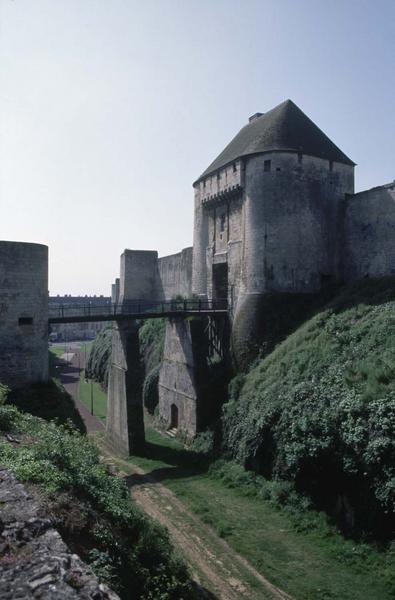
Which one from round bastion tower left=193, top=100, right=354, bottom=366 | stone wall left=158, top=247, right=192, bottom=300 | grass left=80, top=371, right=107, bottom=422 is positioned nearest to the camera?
round bastion tower left=193, top=100, right=354, bottom=366

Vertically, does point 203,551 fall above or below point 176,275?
below

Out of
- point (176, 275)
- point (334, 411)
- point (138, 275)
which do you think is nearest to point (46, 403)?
point (334, 411)

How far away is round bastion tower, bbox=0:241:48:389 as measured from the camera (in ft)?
46.9

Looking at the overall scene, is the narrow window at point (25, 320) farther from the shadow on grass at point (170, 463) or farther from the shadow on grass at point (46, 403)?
the shadow on grass at point (170, 463)

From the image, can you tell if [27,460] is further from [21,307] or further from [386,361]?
[386,361]

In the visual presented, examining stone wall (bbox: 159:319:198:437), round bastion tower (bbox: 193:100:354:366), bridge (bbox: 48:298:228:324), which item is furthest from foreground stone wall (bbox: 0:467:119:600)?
round bastion tower (bbox: 193:100:354:366)

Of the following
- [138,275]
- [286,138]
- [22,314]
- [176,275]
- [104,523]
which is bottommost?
[104,523]

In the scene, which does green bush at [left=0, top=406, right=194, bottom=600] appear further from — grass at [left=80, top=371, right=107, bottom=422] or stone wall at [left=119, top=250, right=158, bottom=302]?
stone wall at [left=119, top=250, right=158, bottom=302]

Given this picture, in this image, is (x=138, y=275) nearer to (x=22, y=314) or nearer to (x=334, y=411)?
(x=22, y=314)

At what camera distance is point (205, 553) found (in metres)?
11.0

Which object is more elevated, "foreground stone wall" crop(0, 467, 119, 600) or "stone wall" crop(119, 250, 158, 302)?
"stone wall" crop(119, 250, 158, 302)

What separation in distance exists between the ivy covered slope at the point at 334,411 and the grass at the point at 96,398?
40.1 ft

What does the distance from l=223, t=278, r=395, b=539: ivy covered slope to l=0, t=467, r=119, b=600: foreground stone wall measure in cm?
746

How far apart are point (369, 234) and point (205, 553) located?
1476cm
